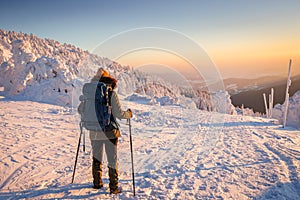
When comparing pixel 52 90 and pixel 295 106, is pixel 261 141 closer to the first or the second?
pixel 295 106

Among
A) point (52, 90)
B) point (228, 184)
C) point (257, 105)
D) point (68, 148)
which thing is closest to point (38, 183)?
point (68, 148)

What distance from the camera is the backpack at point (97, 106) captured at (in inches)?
146

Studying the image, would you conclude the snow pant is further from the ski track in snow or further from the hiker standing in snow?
the ski track in snow

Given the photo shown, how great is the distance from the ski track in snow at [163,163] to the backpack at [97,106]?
4.70 ft

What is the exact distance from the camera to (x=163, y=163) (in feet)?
18.9

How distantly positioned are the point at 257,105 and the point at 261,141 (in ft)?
172

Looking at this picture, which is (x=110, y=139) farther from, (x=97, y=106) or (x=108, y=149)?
(x=97, y=106)

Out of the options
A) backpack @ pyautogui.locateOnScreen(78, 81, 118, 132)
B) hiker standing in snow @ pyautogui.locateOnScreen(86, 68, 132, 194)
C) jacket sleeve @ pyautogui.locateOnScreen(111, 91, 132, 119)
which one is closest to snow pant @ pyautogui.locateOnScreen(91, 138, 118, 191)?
hiker standing in snow @ pyautogui.locateOnScreen(86, 68, 132, 194)

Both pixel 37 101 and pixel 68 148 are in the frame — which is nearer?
pixel 68 148

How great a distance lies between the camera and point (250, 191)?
4281 mm

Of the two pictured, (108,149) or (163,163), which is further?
(163,163)

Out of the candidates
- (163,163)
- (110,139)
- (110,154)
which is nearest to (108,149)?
(110,154)

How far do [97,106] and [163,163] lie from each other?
2982 mm

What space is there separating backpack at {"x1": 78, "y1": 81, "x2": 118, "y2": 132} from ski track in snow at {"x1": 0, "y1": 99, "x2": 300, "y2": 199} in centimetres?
143
